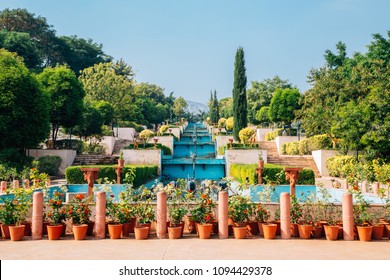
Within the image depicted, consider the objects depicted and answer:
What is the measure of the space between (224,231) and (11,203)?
4.51 meters

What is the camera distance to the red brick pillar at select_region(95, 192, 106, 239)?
7.37m

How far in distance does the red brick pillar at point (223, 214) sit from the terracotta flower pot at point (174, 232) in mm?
855

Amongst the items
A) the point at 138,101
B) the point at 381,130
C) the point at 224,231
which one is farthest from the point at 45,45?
the point at 224,231

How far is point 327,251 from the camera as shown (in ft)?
20.9

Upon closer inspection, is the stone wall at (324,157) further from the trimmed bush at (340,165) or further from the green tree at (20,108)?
the green tree at (20,108)

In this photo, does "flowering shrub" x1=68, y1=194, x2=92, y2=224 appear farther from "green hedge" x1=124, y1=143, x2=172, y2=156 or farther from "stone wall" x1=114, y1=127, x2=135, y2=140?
"stone wall" x1=114, y1=127, x2=135, y2=140

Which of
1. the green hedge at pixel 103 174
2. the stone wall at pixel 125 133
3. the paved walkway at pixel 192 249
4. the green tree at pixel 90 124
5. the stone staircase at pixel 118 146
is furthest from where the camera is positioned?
the stone wall at pixel 125 133

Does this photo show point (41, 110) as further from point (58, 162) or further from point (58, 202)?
point (58, 202)

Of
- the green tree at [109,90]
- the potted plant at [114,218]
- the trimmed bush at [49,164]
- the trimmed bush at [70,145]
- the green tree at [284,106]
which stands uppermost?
the green tree at [109,90]

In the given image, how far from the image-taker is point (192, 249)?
646cm

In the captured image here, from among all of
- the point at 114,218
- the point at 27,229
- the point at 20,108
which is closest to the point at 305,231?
the point at 114,218

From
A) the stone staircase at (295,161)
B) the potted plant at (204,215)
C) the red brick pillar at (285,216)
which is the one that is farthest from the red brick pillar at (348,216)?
the stone staircase at (295,161)

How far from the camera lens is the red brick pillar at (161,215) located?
7.36 meters

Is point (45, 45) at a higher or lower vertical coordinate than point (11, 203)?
higher
